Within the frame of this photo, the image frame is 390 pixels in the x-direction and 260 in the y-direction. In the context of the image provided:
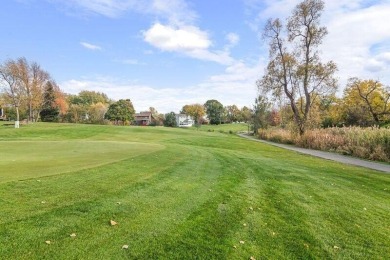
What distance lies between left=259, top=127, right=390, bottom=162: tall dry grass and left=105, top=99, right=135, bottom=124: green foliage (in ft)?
216

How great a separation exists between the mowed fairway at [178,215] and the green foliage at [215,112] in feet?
381

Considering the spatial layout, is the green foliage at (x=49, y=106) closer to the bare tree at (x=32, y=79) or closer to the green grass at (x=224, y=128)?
the bare tree at (x=32, y=79)

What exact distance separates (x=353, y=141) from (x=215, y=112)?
104 metres

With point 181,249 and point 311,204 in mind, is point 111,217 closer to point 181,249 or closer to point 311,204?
point 181,249

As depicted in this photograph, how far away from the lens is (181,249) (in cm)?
458

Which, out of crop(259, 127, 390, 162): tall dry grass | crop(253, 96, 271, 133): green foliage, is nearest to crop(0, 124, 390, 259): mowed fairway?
crop(259, 127, 390, 162): tall dry grass

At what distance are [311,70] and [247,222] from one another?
3158 cm

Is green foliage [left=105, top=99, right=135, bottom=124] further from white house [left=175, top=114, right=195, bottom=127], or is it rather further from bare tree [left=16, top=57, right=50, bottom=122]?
white house [left=175, top=114, right=195, bottom=127]

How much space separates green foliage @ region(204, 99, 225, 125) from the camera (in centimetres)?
12638

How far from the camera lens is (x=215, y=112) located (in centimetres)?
12638

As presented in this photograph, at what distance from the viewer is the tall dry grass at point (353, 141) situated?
1909cm

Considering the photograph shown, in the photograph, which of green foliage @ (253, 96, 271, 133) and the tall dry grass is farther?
green foliage @ (253, 96, 271, 133)

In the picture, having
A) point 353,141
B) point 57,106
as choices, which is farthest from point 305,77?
point 57,106

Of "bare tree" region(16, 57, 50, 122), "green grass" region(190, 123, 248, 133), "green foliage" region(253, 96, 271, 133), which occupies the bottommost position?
"green grass" region(190, 123, 248, 133)
